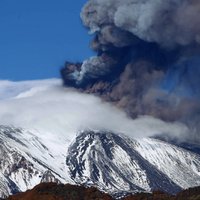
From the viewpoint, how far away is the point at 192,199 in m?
111

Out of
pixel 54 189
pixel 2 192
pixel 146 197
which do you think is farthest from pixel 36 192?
pixel 2 192

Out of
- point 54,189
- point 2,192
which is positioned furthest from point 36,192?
point 2,192

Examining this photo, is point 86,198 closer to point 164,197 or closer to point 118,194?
point 164,197

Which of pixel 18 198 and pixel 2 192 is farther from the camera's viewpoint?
pixel 2 192

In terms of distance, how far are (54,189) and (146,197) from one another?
9374 mm

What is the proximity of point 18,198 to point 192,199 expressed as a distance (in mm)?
17681

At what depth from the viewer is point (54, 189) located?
116 metres

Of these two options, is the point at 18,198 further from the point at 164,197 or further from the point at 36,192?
the point at 164,197

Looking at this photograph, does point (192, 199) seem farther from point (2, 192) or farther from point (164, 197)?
point (2, 192)

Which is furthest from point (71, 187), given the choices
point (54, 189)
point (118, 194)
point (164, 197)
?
point (118, 194)

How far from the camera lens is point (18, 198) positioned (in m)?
116

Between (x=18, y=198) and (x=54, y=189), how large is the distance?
373 cm

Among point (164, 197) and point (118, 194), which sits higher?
point (118, 194)

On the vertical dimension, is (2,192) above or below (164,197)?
above
